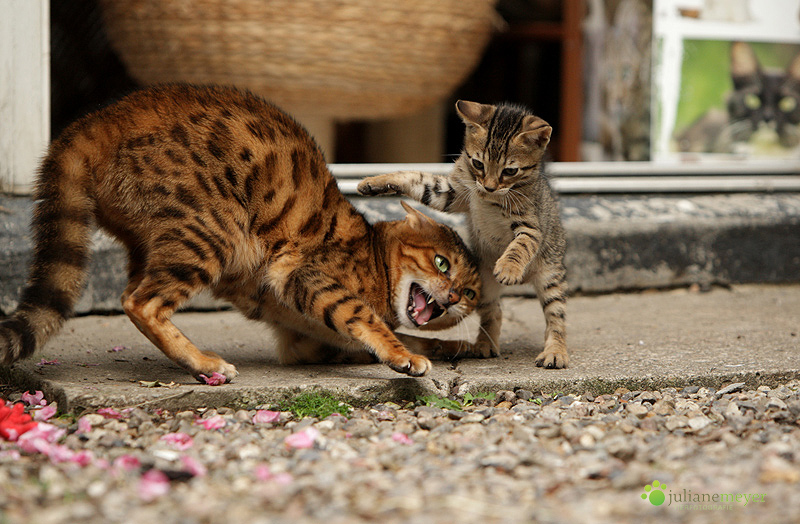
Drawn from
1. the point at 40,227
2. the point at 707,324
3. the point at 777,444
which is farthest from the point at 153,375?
the point at 707,324

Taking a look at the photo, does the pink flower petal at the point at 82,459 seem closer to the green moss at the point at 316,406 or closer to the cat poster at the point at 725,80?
the green moss at the point at 316,406

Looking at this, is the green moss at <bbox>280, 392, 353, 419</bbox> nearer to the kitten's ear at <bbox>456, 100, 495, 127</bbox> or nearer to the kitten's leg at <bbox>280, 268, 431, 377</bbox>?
the kitten's leg at <bbox>280, 268, 431, 377</bbox>

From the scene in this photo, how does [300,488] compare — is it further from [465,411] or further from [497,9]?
[497,9]

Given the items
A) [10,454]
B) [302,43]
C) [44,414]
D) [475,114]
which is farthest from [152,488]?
[302,43]

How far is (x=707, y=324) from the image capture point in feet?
12.9

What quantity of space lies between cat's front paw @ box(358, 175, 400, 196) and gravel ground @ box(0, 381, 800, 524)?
100cm

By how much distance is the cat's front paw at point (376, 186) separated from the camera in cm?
329

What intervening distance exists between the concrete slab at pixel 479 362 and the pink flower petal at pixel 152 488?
27.1 inches

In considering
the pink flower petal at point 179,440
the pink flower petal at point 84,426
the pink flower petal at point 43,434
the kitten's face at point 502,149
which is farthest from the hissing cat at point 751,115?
the pink flower petal at point 43,434

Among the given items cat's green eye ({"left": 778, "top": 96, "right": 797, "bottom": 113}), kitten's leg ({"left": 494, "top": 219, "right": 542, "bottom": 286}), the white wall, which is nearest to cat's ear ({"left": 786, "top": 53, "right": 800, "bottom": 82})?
cat's green eye ({"left": 778, "top": 96, "right": 797, "bottom": 113})

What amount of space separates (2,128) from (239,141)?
1.71 meters

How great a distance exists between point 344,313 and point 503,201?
0.80 metres

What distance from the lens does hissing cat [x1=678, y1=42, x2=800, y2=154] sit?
203 inches

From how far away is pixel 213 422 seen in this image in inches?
94.5
